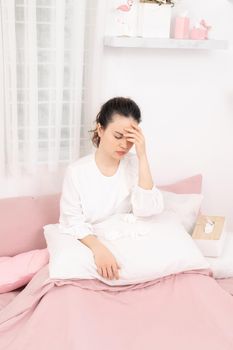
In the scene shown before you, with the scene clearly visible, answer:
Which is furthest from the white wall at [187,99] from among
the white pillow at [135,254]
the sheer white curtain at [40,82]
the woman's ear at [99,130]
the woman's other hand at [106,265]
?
the woman's other hand at [106,265]

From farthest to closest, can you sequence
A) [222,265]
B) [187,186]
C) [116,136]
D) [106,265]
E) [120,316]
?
1. [187,186]
2. [222,265]
3. [116,136]
4. [106,265]
5. [120,316]

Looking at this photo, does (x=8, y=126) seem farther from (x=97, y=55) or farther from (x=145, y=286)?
(x=145, y=286)

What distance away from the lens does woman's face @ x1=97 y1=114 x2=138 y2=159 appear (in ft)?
5.81

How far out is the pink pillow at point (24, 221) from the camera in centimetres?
196

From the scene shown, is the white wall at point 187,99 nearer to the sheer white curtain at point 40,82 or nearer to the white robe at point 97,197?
the sheer white curtain at point 40,82

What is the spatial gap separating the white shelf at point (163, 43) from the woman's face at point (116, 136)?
0.40 m

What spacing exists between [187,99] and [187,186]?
40cm

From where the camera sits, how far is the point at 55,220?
2.05m

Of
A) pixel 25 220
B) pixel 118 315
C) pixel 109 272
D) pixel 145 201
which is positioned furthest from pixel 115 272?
pixel 25 220

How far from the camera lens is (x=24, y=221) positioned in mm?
1993

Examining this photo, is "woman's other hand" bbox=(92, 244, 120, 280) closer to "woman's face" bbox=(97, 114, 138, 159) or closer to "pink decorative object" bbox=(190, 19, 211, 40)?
"woman's face" bbox=(97, 114, 138, 159)

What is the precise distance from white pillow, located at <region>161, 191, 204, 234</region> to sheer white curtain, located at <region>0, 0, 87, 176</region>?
429 mm

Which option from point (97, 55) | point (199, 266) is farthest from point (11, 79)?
point (199, 266)

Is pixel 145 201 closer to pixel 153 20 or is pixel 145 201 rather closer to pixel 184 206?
pixel 184 206
